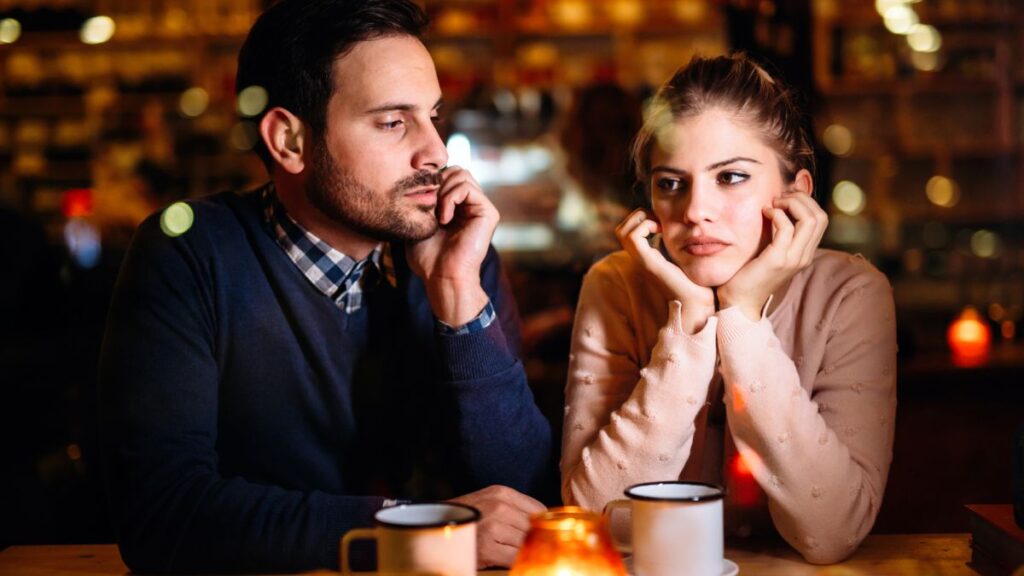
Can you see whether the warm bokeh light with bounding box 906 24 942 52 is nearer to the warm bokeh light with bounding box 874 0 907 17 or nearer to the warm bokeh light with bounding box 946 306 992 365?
the warm bokeh light with bounding box 874 0 907 17

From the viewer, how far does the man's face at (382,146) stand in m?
1.79

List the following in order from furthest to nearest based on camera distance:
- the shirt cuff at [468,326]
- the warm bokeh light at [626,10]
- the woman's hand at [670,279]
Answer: the warm bokeh light at [626,10] → the shirt cuff at [468,326] → the woman's hand at [670,279]

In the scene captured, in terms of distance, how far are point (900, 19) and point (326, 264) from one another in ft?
15.5

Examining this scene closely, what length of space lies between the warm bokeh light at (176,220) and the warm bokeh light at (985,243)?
4909 millimetres

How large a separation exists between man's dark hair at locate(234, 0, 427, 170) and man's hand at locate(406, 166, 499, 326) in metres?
0.25

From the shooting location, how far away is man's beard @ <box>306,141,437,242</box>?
1.78 m

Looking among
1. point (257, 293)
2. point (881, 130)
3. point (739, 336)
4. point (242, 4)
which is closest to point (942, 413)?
point (739, 336)

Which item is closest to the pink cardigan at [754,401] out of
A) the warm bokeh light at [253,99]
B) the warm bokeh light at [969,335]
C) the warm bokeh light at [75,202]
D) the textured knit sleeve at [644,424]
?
the textured knit sleeve at [644,424]

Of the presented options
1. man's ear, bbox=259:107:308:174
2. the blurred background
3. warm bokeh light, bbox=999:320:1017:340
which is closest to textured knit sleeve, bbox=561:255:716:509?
man's ear, bbox=259:107:308:174

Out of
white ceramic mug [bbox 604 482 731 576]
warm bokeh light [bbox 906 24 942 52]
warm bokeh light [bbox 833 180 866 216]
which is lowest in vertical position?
white ceramic mug [bbox 604 482 731 576]

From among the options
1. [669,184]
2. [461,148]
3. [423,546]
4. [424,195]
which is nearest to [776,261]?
[669,184]

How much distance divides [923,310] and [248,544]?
15.8ft

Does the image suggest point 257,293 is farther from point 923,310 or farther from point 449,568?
point 923,310

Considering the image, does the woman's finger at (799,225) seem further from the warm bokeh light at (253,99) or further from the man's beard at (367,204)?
the warm bokeh light at (253,99)
